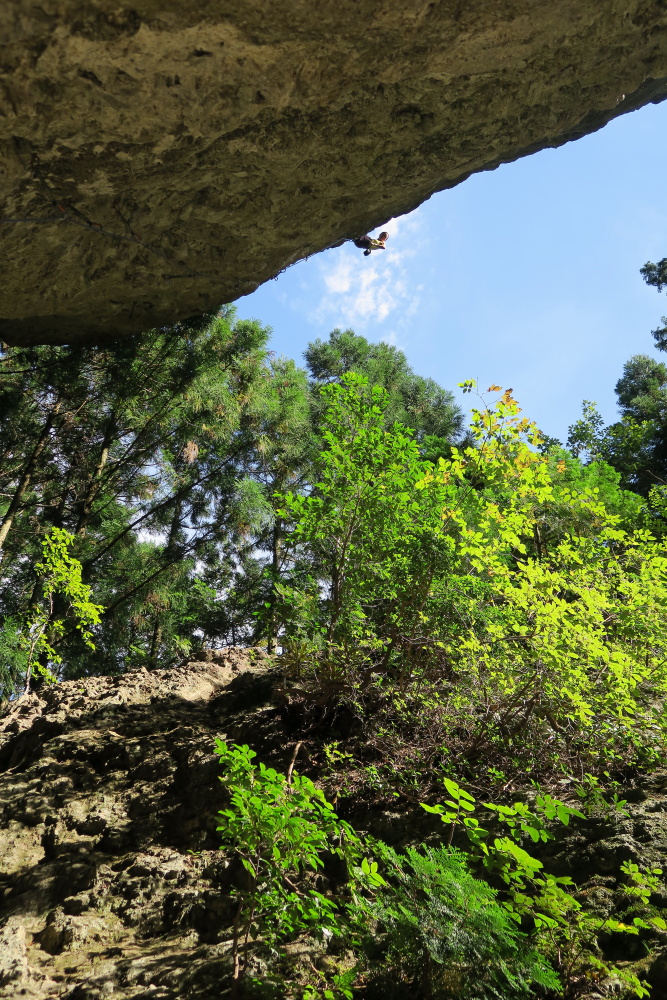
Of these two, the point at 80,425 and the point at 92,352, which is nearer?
the point at 92,352

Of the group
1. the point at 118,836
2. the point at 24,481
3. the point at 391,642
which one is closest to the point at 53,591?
the point at 24,481

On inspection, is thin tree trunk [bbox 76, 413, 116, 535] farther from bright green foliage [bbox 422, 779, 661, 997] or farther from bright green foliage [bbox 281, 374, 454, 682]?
bright green foliage [bbox 422, 779, 661, 997]

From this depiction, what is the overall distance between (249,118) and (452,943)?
4.28 m

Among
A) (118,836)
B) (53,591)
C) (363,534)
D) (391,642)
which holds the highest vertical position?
(363,534)

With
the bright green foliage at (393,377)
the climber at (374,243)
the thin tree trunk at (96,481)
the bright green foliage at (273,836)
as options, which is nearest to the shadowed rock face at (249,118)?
the climber at (374,243)

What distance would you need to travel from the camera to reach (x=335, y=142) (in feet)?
13.5

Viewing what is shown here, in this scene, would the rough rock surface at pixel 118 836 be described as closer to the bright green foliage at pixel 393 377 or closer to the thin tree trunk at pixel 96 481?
the thin tree trunk at pixel 96 481

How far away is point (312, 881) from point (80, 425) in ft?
20.4

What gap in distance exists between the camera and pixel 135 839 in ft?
13.4

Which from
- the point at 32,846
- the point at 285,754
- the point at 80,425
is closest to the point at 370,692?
the point at 285,754

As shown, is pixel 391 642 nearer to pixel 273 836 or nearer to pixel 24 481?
pixel 273 836

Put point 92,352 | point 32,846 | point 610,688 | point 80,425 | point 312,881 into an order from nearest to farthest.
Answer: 1. point 312,881
2. point 610,688
3. point 32,846
4. point 92,352
5. point 80,425

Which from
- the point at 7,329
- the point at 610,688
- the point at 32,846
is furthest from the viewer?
the point at 7,329

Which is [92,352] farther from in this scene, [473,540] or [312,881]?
[312,881]
